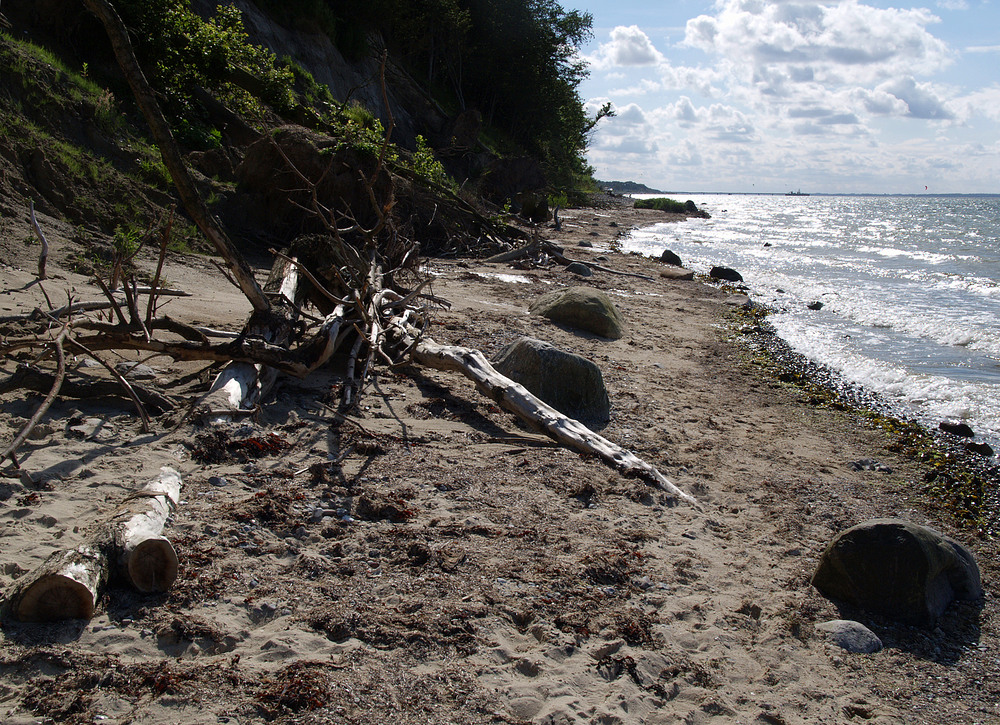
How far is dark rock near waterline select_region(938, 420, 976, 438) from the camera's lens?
6.09 m

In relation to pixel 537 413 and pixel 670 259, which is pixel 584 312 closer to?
pixel 537 413

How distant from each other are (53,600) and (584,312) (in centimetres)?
685

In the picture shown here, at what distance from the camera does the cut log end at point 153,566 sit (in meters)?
2.41

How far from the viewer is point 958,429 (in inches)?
242

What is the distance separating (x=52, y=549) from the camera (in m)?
2.50

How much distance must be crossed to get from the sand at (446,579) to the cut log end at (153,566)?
5 cm

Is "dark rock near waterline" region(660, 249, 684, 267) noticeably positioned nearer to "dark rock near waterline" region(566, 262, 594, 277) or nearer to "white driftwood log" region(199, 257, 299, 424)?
"dark rock near waterline" region(566, 262, 594, 277)

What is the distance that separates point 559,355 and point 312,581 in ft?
10.7

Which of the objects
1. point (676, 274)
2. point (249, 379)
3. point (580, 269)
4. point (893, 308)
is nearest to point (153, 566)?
point (249, 379)

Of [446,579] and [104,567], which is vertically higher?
[104,567]

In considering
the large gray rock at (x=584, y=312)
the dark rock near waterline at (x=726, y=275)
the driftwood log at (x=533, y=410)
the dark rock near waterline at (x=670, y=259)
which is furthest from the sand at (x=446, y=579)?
the dark rock near waterline at (x=670, y=259)

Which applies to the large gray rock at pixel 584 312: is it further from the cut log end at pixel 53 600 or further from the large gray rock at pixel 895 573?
the cut log end at pixel 53 600

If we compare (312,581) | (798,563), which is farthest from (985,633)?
(312,581)

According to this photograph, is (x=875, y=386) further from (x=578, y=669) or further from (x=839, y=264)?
(x=839, y=264)
